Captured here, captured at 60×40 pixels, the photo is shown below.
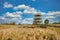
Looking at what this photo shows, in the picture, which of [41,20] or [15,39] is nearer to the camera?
[15,39]

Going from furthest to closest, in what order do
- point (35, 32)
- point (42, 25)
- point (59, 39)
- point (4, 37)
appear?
point (42, 25) → point (59, 39) → point (35, 32) → point (4, 37)

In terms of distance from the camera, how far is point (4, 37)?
2922 millimetres

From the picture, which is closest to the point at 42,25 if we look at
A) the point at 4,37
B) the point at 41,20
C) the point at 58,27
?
the point at 41,20

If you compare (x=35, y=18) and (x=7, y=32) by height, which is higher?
(x=35, y=18)

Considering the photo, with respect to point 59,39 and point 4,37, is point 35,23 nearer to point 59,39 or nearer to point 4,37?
point 59,39

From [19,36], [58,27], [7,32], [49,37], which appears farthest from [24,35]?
[58,27]

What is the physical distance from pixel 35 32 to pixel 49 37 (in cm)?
36

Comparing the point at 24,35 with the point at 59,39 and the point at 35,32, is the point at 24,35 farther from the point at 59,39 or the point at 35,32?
the point at 59,39

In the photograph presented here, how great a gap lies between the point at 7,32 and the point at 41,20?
1736 millimetres

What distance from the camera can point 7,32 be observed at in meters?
3.05

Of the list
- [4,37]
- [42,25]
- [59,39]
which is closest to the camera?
[4,37]

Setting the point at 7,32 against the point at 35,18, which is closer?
the point at 7,32

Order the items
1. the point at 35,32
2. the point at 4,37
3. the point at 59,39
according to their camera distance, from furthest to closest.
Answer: the point at 59,39, the point at 35,32, the point at 4,37

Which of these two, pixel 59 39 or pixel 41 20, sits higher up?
pixel 41 20
